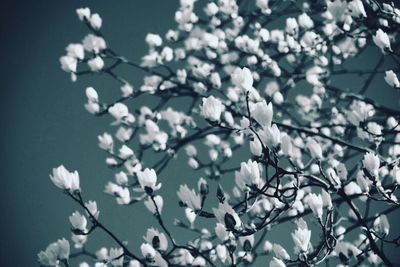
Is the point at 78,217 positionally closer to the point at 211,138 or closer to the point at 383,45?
the point at 383,45

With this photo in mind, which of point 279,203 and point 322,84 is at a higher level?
point 322,84

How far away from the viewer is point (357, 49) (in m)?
4.12

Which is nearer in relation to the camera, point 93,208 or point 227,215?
point 227,215

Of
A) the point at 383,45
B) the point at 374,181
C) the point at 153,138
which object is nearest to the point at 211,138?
the point at 153,138

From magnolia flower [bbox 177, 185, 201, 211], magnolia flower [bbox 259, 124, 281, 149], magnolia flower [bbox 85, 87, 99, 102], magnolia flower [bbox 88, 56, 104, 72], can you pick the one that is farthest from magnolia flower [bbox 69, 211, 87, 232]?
magnolia flower [bbox 88, 56, 104, 72]

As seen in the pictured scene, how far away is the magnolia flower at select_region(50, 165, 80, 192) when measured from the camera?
2.04 metres

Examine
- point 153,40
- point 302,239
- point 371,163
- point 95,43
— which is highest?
point 153,40

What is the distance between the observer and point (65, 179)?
205 centimetres

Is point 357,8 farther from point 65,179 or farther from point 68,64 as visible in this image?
point 68,64

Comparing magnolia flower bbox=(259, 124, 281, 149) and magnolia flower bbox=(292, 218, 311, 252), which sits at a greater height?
magnolia flower bbox=(259, 124, 281, 149)

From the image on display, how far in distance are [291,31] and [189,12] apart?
1338 mm

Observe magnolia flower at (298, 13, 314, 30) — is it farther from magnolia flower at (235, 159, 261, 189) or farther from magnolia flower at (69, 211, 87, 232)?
magnolia flower at (69, 211, 87, 232)

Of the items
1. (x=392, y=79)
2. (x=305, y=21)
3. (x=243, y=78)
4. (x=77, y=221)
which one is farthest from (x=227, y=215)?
(x=305, y=21)

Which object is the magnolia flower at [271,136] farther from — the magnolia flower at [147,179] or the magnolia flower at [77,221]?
the magnolia flower at [77,221]
